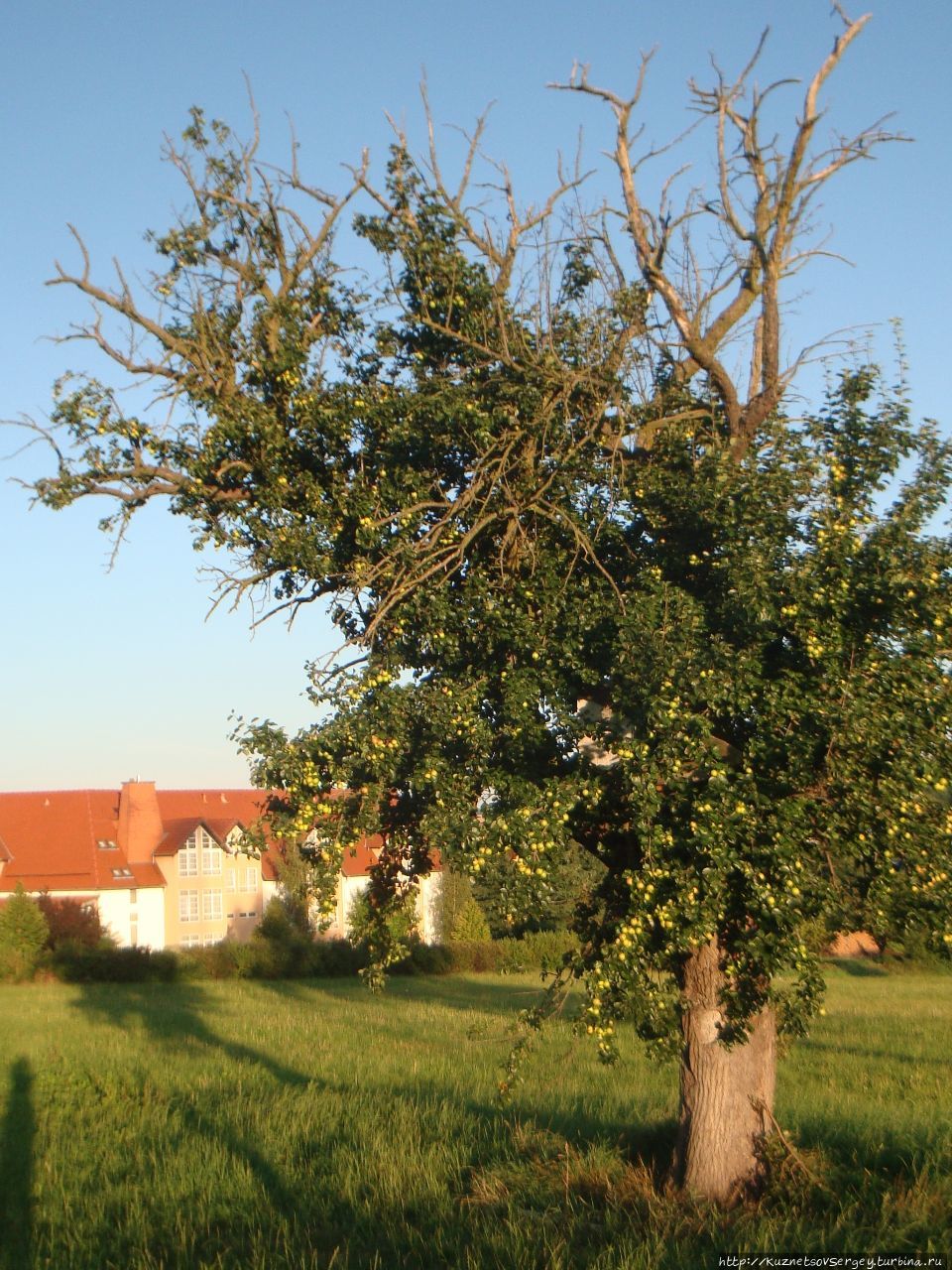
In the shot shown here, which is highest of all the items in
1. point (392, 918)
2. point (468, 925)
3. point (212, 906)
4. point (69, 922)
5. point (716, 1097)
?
point (392, 918)

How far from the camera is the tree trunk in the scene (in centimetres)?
1049

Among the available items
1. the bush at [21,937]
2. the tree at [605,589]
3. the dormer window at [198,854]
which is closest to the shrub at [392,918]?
the tree at [605,589]

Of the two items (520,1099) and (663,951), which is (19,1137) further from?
(663,951)

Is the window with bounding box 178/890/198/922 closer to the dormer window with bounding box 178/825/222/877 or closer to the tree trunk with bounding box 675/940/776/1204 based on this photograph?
the dormer window with bounding box 178/825/222/877

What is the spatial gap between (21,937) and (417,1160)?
146ft

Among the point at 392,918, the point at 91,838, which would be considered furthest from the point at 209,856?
the point at 392,918

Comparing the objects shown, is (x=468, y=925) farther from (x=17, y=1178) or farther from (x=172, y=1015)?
(x=17, y=1178)

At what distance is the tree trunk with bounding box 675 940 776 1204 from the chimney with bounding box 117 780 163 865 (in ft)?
211

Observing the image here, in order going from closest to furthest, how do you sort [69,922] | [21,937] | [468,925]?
[21,937] → [69,922] → [468,925]

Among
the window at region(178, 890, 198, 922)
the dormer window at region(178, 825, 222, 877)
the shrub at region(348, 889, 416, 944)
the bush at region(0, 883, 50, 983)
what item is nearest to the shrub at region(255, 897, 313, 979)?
the bush at region(0, 883, 50, 983)

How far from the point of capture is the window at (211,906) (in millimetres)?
72625

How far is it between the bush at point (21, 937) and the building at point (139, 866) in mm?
13461

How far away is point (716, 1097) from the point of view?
10578 millimetres

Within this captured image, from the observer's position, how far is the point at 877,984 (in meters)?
52.3
